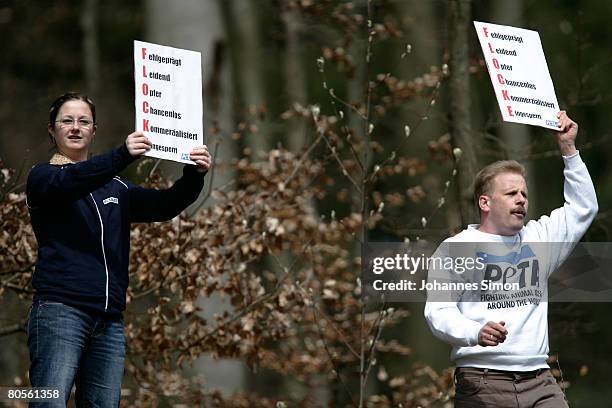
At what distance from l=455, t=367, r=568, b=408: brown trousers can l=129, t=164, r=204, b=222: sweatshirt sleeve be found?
1549mm

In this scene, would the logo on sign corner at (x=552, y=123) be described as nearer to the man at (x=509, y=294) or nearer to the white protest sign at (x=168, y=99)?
the man at (x=509, y=294)

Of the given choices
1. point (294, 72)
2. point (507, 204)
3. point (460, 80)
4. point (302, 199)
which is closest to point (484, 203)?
point (507, 204)

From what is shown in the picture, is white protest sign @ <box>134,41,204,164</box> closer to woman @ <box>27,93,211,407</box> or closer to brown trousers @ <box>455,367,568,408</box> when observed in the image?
woman @ <box>27,93,211,407</box>

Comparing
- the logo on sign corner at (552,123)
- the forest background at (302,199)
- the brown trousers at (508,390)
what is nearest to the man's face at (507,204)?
the logo on sign corner at (552,123)

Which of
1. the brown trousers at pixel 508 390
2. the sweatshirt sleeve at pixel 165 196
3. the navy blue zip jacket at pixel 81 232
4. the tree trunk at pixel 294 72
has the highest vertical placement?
the tree trunk at pixel 294 72

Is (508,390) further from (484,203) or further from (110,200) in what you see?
(110,200)

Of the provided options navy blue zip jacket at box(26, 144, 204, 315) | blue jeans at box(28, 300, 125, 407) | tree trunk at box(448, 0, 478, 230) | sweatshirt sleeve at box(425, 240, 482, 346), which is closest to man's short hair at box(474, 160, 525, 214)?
sweatshirt sleeve at box(425, 240, 482, 346)

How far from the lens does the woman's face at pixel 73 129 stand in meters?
6.29

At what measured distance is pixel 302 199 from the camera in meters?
10.7

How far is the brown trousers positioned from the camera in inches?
245

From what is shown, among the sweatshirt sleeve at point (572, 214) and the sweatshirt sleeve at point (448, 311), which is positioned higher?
the sweatshirt sleeve at point (572, 214)

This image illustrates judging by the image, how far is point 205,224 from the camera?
9.41m

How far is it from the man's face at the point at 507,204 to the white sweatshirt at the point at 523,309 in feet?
0.20

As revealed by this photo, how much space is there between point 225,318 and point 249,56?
9426 millimetres
